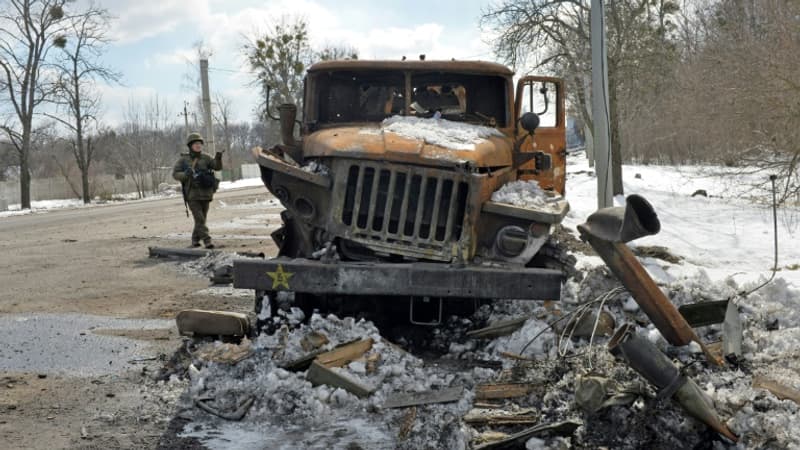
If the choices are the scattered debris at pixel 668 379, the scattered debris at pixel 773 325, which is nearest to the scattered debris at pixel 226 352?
the scattered debris at pixel 668 379

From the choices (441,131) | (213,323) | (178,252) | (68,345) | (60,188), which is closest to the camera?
(213,323)

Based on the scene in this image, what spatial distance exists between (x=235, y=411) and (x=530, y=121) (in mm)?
3679

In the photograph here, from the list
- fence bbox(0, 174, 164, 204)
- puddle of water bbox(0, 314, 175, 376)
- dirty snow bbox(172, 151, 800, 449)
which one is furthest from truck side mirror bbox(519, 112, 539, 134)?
fence bbox(0, 174, 164, 204)

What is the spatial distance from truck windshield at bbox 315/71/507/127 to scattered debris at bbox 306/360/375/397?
3075mm

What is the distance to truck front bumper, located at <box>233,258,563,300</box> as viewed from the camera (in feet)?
16.7

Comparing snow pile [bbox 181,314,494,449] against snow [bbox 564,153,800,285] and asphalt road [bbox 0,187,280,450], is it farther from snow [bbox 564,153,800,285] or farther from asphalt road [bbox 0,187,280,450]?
snow [bbox 564,153,800,285]

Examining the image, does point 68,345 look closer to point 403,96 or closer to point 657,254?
point 403,96

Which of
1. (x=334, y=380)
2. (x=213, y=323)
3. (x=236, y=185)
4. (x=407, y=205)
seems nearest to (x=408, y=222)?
(x=407, y=205)

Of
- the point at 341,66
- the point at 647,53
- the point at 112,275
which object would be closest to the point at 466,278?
the point at 341,66

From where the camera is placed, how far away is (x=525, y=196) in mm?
5746

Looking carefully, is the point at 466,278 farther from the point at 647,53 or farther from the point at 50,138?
the point at 50,138

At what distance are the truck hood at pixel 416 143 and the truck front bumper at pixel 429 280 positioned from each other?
802 mm

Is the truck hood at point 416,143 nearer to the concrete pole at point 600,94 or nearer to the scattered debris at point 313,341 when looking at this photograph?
the scattered debris at point 313,341

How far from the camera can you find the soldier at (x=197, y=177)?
37.1 ft
